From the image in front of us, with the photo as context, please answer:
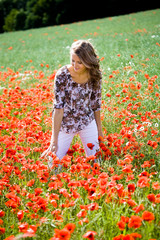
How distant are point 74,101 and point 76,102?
1.0 inches

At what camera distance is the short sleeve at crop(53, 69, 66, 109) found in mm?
2699

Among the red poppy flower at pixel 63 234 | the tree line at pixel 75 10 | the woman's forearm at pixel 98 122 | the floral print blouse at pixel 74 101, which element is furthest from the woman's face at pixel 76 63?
the tree line at pixel 75 10

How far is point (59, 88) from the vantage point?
273cm

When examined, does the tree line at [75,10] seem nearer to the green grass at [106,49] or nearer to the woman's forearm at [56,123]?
the green grass at [106,49]

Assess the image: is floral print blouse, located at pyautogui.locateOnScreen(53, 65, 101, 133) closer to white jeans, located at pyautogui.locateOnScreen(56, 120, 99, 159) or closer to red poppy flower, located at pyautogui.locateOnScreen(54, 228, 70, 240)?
white jeans, located at pyautogui.locateOnScreen(56, 120, 99, 159)

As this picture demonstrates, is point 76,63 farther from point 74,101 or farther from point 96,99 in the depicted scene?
point 96,99

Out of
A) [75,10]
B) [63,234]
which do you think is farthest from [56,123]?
[75,10]

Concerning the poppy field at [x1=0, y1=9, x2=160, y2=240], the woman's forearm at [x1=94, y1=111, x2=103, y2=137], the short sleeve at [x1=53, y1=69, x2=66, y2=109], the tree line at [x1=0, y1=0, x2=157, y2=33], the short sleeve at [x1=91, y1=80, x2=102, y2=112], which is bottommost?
the poppy field at [x1=0, y1=9, x2=160, y2=240]

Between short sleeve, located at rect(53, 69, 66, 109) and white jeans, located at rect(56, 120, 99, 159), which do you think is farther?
white jeans, located at rect(56, 120, 99, 159)

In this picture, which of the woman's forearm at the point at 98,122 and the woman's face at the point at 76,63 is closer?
the woman's face at the point at 76,63

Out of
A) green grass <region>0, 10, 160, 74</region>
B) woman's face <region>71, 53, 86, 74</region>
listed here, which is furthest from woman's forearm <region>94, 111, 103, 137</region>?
Result: green grass <region>0, 10, 160, 74</region>

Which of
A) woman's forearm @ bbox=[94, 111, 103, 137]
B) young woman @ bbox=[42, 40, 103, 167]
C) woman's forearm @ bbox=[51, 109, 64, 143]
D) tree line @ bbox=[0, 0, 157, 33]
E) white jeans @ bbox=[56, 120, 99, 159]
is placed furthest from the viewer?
tree line @ bbox=[0, 0, 157, 33]

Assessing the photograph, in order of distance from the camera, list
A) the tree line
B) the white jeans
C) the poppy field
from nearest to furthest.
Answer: the poppy field → the white jeans → the tree line

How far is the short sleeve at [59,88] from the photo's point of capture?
8.86 feet
